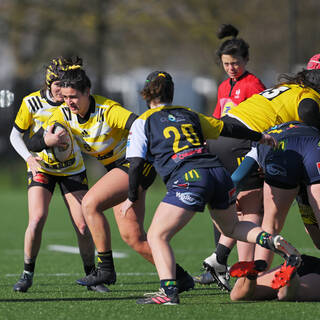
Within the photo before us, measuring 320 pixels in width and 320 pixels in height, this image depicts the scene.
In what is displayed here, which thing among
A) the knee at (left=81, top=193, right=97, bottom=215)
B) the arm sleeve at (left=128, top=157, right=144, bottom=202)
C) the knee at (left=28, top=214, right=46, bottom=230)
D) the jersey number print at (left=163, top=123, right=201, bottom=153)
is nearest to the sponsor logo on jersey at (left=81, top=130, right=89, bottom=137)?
the knee at (left=81, top=193, right=97, bottom=215)

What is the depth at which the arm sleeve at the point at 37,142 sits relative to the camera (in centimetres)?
700

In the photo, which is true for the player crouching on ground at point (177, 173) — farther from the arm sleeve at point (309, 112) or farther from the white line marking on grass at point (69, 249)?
the white line marking on grass at point (69, 249)

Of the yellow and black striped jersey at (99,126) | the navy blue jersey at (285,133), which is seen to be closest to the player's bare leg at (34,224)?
the yellow and black striped jersey at (99,126)

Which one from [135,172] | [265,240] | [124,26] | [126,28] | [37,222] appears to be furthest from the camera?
[126,28]

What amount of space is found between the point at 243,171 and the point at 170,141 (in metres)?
0.87

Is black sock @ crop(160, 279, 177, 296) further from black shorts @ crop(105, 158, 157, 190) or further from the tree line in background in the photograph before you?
the tree line in background

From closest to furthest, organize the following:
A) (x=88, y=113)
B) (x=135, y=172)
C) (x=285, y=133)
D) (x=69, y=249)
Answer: (x=135, y=172) → (x=285, y=133) → (x=88, y=113) → (x=69, y=249)

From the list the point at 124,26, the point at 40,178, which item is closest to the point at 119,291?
the point at 40,178

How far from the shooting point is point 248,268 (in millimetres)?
5930

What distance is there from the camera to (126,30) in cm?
2916

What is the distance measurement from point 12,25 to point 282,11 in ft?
31.2

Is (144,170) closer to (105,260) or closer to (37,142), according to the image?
(105,260)

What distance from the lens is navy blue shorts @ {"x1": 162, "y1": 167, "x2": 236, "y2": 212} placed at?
591 centimetres

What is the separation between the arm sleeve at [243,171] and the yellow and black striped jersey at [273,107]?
0.91 feet
